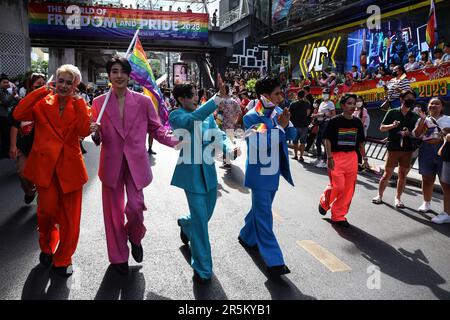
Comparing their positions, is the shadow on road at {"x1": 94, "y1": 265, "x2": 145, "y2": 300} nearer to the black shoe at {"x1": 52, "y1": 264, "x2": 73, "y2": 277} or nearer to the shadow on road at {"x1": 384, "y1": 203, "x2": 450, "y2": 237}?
the black shoe at {"x1": 52, "y1": 264, "x2": 73, "y2": 277}

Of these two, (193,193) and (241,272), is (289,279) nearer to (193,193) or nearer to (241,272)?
(241,272)

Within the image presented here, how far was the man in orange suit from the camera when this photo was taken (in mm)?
3506

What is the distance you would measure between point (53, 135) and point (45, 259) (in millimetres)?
1147

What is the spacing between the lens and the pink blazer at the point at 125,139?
3594 mm

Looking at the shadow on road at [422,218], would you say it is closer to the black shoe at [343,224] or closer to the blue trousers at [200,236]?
the black shoe at [343,224]

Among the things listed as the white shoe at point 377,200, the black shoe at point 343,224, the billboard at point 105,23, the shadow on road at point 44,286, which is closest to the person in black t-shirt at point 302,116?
the white shoe at point 377,200

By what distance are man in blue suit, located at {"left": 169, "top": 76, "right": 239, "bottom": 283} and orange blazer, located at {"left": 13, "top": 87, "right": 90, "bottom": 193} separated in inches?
32.6

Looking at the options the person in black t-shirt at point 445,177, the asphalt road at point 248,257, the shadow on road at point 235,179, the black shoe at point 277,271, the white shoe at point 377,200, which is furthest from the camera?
the shadow on road at point 235,179

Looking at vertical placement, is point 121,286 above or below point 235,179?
below

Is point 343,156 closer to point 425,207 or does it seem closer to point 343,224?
point 343,224

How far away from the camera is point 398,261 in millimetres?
4090

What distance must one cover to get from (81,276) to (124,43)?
2384cm

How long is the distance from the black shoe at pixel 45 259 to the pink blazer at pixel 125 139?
889 millimetres

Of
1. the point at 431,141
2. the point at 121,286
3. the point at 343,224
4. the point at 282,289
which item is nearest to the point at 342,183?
the point at 343,224
